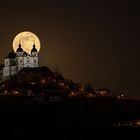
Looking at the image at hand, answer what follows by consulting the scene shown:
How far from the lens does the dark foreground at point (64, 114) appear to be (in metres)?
69.5

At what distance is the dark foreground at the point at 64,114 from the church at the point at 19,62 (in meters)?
20.4

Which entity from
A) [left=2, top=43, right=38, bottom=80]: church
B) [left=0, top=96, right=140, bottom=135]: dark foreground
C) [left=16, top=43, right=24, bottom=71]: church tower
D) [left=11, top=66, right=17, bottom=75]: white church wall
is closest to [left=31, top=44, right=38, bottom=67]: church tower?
→ [left=2, top=43, right=38, bottom=80]: church

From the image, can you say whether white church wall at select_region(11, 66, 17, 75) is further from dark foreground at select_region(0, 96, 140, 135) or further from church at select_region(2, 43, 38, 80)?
dark foreground at select_region(0, 96, 140, 135)

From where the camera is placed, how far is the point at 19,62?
112 meters

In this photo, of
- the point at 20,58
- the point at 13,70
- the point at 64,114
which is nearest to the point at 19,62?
the point at 20,58

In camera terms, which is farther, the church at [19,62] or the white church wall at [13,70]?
the white church wall at [13,70]

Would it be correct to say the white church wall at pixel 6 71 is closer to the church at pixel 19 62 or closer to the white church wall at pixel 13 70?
the church at pixel 19 62

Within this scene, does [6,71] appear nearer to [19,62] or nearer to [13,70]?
[13,70]

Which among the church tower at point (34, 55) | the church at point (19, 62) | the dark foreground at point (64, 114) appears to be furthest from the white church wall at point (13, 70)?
the dark foreground at point (64, 114)

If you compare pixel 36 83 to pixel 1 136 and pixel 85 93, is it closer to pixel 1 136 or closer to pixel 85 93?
pixel 85 93

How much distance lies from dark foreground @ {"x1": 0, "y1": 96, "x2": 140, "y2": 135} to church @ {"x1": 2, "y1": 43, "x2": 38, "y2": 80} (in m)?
20.4

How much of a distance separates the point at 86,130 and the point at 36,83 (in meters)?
38.1

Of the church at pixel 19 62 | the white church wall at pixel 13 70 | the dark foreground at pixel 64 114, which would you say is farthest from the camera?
the white church wall at pixel 13 70

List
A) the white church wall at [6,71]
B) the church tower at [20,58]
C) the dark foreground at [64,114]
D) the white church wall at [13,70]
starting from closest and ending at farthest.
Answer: the dark foreground at [64,114], the church tower at [20,58], the white church wall at [13,70], the white church wall at [6,71]
